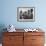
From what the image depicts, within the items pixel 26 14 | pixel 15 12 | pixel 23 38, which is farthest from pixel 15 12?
pixel 23 38

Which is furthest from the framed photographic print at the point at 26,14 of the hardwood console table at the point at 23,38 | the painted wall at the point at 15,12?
the hardwood console table at the point at 23,38

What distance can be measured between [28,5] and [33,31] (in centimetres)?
93

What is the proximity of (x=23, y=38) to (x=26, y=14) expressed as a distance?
90cm

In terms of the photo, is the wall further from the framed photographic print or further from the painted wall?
the framed photographic print

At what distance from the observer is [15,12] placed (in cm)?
439

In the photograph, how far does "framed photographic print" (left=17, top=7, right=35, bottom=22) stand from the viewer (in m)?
4.38

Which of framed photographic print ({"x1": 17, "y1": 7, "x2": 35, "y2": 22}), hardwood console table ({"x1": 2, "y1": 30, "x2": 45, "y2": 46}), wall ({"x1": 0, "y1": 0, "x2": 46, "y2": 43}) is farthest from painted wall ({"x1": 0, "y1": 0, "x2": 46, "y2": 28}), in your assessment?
hardwood console table ({"x1": 2, "y1": 30, "x2": 45, "y2": 46})

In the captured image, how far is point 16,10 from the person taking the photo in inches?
173

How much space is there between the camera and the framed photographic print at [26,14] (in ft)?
14.4

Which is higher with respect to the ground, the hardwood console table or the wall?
the wall

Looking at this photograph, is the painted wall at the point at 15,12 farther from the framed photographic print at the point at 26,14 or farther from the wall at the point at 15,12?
the framed photographic print at the point at 26,14

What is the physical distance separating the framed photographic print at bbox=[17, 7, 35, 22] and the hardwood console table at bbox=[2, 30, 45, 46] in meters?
0.64

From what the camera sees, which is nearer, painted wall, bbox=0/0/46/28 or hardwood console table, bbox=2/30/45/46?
hardwood console table, bbox=2/30/45/46

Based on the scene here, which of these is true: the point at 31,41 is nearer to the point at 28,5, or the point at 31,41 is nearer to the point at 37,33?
the point at 37,33
